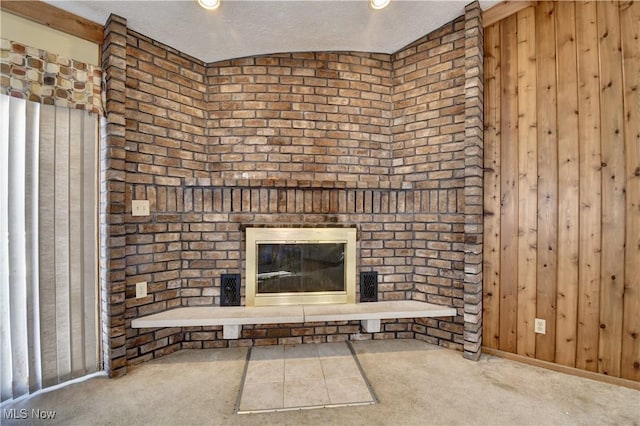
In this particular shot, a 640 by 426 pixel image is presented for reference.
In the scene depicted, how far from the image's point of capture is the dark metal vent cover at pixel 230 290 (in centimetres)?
231

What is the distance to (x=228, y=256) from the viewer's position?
2.32 m

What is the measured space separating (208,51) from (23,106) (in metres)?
1.27

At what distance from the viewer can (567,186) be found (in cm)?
194

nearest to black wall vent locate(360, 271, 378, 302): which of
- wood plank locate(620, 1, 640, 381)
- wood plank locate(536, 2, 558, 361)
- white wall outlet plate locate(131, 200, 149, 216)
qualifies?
wood plank locate(536, 2, 558, 361)

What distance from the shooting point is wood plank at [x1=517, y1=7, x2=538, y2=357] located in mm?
2045

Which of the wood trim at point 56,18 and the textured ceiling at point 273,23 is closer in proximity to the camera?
the wood trim at point 56,18

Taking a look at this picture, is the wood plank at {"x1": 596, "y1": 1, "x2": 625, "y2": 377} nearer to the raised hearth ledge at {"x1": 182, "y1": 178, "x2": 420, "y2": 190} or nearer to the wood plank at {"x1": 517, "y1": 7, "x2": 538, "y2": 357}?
the wood plank at {"x1": 517, "y1": 7, "x2": 538, "y2": 357}

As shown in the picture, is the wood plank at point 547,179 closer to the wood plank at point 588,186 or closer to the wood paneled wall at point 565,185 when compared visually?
the wood paneled wall at point 565,185

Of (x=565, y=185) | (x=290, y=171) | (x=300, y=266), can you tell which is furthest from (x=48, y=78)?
(x=565, y=185)

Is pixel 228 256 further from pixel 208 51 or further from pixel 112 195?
pixel 208 51

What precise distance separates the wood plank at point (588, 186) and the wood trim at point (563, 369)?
46 mm

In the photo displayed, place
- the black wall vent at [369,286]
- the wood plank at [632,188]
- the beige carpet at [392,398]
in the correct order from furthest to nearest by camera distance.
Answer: the black wall vent at [369,286] < the wood plank at [632,188] < the beige carpet at [392,398]

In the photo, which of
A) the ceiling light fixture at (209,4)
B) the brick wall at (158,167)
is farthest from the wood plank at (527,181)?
the brick wall at (158,167)

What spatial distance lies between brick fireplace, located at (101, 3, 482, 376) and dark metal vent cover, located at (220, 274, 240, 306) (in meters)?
0.06
